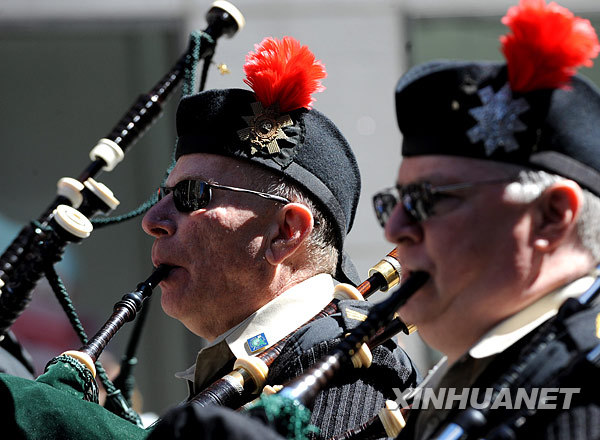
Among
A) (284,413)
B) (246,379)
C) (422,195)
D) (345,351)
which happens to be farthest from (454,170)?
(246,379)

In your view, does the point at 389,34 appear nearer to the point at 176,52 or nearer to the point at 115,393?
the point at 176,52

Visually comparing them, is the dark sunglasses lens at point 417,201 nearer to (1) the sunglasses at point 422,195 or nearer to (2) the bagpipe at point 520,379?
(1) the sunglasses at point 422,195

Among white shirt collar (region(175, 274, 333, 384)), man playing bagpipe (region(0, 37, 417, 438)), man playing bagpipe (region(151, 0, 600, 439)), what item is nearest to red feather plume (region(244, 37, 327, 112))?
man playing bagpipe (region(0, 37, 417, 438))

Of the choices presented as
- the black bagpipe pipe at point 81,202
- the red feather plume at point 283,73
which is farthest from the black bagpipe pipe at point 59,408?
the red feather plume at point 283,73

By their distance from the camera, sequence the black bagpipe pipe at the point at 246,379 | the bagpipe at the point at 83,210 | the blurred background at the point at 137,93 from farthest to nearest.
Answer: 1. the blurred background at the point at 137,93
2. the bagpipe at the point at 83,210
3. the black bagpipe pipe at the point at 246,379

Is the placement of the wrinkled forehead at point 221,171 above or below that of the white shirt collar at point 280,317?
above

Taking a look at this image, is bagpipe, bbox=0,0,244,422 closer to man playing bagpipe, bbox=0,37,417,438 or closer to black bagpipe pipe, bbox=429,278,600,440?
man playing bagpipe, bbox=0,37,417,438

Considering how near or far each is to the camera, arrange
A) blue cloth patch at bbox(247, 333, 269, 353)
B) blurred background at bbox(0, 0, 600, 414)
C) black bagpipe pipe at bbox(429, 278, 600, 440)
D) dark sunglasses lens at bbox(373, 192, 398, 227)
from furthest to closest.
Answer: blurred background at bbox(0, 0, 600, 414) → blue cloth patch at bbox(247, 333, 269, 353) → dark sunglasses lens at bbox(373, 192, 398, 227) → black bagpipe pipe at bbox(429, 278, 600, 440)

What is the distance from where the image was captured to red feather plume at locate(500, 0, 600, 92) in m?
2.12

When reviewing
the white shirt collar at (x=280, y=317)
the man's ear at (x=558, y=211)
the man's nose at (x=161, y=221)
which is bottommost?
the white shirt collar at (x=280, y=317)

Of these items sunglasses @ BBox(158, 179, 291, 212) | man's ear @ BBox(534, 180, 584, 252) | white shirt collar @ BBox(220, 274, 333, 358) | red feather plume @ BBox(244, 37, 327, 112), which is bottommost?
white shirt collar @ BBox(220, 274, 333, 358)

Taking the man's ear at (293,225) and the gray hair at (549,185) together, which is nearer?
the gray hair at (549,185)

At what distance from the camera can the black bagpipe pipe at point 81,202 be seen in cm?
356

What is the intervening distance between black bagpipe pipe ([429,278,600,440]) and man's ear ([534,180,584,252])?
126 millimetres
